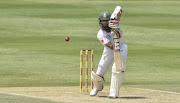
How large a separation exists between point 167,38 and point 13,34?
25.5 feet

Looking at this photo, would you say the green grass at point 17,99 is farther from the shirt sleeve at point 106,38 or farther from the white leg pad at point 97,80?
the shirt sleeve at point 106,38

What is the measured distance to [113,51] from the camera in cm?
1315

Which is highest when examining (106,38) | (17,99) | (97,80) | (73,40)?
(106,38)

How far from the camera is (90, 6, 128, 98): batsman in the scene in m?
12.7

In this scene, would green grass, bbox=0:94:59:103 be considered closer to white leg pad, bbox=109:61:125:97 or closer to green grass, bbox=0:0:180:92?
white leg pad, bbox=109:61:125:97

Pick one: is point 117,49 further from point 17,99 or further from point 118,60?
Result: point 17,99

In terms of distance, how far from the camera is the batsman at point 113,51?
41.7 ft

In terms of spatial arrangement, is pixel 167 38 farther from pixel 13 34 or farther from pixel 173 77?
pixel 173 77

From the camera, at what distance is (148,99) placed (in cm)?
1280

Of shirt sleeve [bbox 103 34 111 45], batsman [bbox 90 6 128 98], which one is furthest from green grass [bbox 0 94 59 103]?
shirt sleeve [bbox 103 34 111 45]

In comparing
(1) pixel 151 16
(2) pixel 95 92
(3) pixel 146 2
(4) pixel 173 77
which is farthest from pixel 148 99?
(3) pixel 146 2

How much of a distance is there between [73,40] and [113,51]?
604 inches

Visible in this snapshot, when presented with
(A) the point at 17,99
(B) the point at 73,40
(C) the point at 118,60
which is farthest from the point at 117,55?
(B) the point at 73,40

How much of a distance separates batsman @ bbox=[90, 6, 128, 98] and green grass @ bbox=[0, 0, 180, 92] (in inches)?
97.0
